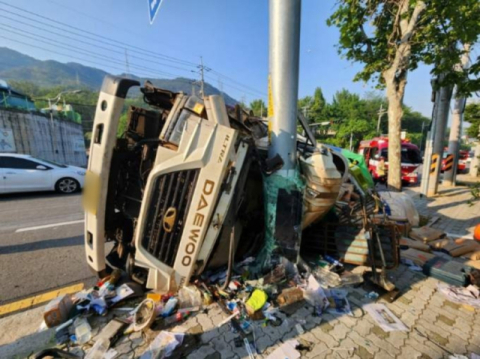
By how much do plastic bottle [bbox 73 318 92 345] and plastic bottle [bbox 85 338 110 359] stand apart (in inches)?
5.0

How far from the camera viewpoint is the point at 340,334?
1803 mm

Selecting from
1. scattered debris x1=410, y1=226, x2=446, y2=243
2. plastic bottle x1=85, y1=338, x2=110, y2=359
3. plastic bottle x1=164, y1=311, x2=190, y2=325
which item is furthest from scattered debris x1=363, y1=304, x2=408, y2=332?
scattered debris x1=410, y1=226, x2=446, y2=243

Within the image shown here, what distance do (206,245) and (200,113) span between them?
1.09 meters

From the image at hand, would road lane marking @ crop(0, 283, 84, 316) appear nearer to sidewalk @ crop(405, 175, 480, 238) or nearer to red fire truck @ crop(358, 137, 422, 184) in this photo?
sidewalk @ crop(405, 175, 480, 238)

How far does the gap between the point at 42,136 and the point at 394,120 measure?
19497 mm

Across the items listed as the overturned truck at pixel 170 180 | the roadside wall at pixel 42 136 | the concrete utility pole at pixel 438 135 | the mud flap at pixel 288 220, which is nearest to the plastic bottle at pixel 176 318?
the overturned truck at pixel 170 180

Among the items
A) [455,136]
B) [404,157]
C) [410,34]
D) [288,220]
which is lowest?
[288,220]

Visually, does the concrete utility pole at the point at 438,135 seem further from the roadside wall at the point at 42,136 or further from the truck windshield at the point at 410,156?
the roadside wall at the point at 42,136

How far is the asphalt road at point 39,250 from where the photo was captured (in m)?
2.66

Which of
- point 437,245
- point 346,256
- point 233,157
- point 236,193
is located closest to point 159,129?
point 233,157

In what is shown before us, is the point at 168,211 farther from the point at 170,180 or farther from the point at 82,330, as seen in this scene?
the point at 82,330

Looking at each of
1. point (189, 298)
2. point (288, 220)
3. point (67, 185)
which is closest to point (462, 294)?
point (288, 220)

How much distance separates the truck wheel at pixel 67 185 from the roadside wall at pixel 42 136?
9.58 m

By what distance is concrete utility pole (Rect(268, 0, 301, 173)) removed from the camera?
2.23 metres
